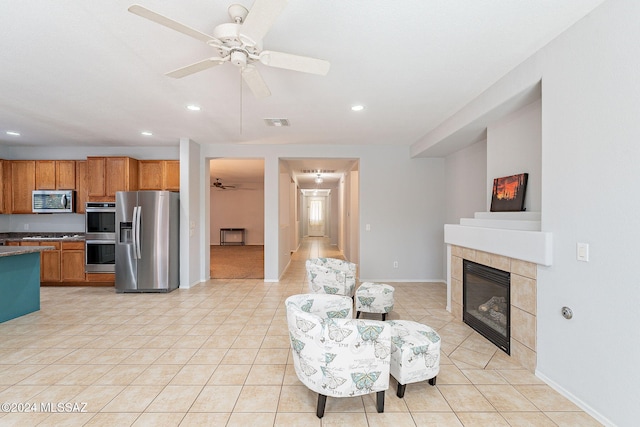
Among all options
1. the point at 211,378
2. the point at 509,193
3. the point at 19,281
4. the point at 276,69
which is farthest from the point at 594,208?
the point at 19,281

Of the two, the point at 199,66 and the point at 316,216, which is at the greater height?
the point at 199,66

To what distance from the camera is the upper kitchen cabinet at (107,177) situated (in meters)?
5.44

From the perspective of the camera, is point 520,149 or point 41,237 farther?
point 41,237

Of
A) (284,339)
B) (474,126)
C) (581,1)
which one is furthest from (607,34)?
(284,339)

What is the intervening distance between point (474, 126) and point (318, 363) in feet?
10.7

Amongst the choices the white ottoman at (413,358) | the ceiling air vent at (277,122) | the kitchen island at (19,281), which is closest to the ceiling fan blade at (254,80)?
the ceiling air vent at (277,122)

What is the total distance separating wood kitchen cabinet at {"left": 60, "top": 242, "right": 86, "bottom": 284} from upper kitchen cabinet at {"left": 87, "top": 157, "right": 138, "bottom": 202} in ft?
2.94

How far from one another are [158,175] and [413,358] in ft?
17.7

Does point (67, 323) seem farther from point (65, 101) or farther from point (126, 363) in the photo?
point (65, 101)

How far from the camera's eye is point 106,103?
3.56 meters

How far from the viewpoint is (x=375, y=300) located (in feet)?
12.3

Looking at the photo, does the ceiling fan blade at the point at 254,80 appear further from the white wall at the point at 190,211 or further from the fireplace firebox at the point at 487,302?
the white wall at the point at 190,211

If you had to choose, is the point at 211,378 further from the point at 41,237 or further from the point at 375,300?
the point at 41,237

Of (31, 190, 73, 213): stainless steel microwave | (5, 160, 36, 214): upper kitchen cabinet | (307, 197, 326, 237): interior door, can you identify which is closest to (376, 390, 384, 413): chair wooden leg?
(31, 190, 73, 213): stainless steel microwave
